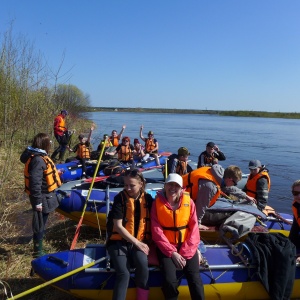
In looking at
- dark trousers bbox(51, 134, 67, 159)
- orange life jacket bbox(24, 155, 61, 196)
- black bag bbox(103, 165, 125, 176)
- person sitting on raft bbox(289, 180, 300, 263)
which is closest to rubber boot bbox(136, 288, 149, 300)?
orange life jacket bbox(24, 155, 61, 196)

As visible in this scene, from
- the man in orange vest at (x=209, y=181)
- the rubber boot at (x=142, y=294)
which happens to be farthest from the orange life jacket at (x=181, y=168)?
the rubber boot at (x=142, y=294)

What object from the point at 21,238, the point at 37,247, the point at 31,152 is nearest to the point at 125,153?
the point at 21,238

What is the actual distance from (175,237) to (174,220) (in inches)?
6.8

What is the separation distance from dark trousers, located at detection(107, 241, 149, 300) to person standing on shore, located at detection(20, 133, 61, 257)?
1195 mm

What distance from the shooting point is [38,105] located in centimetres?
995

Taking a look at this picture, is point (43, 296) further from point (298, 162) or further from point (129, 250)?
point (298, 162)

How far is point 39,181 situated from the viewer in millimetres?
3814

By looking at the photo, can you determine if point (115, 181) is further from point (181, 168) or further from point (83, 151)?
point (83, 151)

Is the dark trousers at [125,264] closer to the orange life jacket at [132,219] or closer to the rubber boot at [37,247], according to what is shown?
the orange life jacket at [132,219]

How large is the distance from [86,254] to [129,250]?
53cm

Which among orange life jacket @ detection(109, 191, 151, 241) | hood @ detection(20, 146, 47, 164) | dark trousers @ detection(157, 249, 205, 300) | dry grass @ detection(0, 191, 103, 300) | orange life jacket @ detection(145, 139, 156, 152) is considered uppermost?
hood @ detection(20, 146, 47, 164)

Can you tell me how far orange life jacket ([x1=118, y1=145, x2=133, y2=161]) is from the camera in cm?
933

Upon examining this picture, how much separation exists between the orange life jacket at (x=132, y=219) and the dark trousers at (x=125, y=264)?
0.11 m

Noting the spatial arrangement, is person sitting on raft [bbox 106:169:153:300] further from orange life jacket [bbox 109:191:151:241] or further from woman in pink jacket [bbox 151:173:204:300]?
woman in pink jacket [bbox 151:173:204:300]
